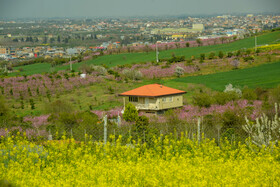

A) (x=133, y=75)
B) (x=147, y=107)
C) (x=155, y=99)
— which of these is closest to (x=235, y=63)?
(x=133, y=75)

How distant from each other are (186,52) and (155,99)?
34.4 meters

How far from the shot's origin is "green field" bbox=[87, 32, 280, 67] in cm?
6781

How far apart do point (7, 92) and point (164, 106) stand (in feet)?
50.7

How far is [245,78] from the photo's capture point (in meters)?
47.9

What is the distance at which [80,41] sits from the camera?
132000mm

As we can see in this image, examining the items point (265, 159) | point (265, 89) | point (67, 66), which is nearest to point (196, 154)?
point (265, 159)

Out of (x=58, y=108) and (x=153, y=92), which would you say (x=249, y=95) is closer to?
(x=153, y=92)

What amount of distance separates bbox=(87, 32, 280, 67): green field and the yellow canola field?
51.8 meters

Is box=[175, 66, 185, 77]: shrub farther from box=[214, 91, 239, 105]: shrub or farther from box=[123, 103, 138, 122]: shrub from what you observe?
box=[123, 103, 138, 122]: shrub

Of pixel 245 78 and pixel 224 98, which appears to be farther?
pixel 245 78

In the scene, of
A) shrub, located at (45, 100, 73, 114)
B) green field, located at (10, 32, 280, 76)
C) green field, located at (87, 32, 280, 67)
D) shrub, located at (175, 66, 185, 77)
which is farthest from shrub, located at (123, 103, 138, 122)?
green field, located at (10, 32, 280, 76)

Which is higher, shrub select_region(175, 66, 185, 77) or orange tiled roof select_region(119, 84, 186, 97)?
orange tiled roof select_region(119, 84, 186, 97)

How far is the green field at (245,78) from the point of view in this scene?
147ft

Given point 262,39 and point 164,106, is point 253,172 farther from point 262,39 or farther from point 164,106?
point 262,39
